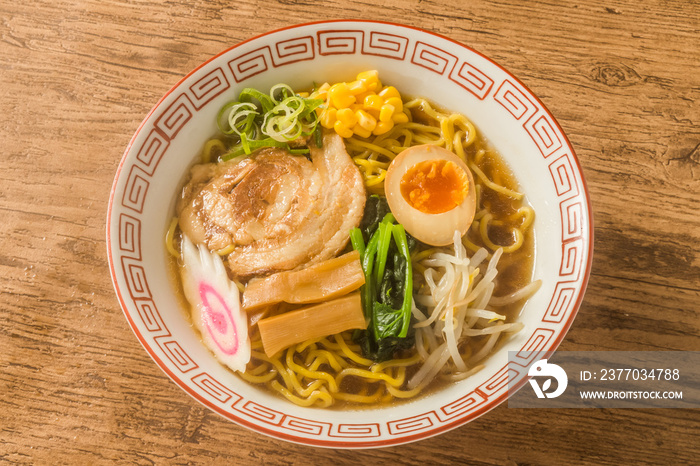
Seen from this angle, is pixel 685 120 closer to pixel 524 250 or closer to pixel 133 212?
pixel 524 250

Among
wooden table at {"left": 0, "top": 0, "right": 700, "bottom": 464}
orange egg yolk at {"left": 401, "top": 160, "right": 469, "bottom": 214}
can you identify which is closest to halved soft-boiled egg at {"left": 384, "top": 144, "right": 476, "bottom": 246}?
orange egg yolk at {"left": 401, "top": 160, "right": 469, "bottom": 214}

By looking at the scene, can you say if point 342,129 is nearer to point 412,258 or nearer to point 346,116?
point 346,116

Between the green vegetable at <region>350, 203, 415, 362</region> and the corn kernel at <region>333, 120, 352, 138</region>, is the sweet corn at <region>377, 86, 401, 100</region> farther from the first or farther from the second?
the green vegetable at <region>350, 203, 415, 362</region>

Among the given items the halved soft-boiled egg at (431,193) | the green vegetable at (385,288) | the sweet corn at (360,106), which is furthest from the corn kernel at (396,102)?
the green vegetable at (385,288)

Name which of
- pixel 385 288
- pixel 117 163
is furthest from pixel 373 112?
pixel 117 163

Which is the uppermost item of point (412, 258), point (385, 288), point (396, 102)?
point (396, 102)

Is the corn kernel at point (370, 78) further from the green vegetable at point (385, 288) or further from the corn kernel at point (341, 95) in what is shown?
the green vegetable at point (385, 288)

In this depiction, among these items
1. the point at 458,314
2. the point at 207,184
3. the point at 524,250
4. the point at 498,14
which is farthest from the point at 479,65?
the point at 207,184
